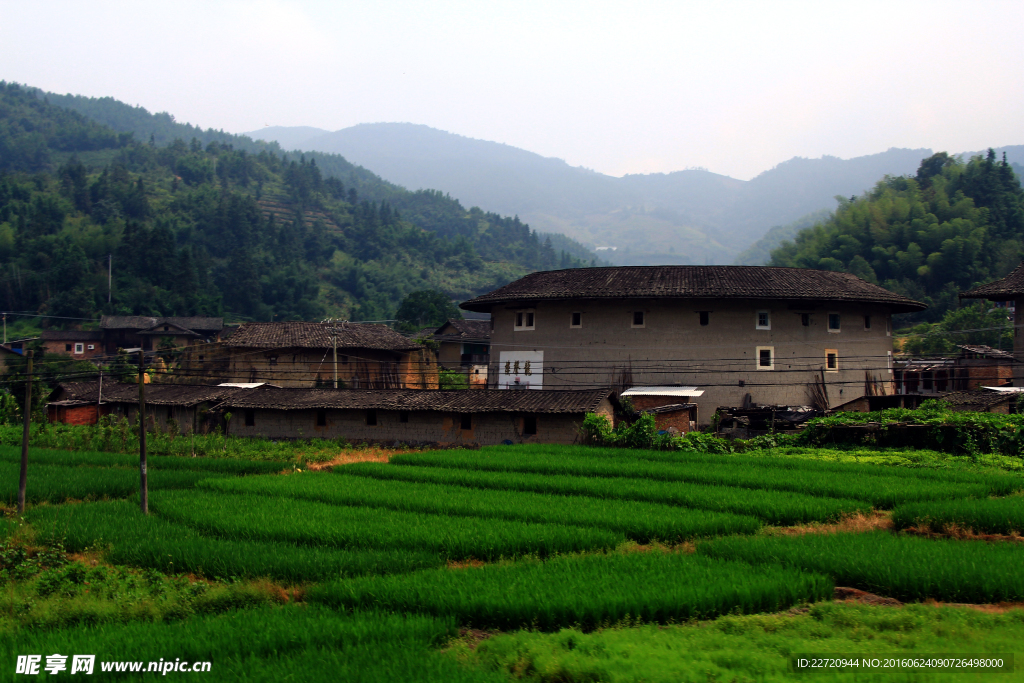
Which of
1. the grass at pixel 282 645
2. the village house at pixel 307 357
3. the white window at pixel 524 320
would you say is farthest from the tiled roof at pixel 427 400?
the grass at pixel 282 645

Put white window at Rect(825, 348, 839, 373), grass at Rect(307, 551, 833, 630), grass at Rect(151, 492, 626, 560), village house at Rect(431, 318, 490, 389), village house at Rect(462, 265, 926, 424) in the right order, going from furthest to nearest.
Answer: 1. village house at Rect(431, 318, 490, 389)
2. white window at Rect(825, 348, 839, 373)
3. village house at Rect(462, 265, 926, 424)
4. grass at Rect(151, 492, 626, 560)
5. grass at Rect(307, 551, 833, 630)

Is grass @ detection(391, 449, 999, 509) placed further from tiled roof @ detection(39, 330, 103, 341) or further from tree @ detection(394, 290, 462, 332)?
tiled roof @ detection(39, 330, 103, 341)

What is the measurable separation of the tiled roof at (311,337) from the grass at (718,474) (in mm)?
25712

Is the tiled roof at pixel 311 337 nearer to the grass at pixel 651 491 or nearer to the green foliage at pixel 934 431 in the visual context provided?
the grass at pixel 651 491

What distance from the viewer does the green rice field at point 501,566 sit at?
9312mm

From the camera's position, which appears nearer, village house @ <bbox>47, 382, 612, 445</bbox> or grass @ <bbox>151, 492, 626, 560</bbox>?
grass @ <bbox>151, 492, 626, 560</bbox>

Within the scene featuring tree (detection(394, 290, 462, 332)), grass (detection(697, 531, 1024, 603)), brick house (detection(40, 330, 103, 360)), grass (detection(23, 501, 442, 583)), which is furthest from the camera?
tree (detection(394, 290, 462, 332))

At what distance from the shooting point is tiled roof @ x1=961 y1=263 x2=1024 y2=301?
36719 millimetres

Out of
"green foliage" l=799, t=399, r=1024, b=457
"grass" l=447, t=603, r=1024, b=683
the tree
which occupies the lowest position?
"grass" l=447, t=603, r=1024, b=683

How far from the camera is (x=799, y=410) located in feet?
112

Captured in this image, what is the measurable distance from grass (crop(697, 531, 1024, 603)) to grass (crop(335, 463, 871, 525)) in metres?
2.66

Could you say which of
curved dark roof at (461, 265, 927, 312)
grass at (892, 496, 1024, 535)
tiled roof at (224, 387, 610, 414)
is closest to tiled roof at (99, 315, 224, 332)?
tiled roof at (224, 387, 610, 414)

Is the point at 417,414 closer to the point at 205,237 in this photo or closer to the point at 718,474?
the point at 718,474

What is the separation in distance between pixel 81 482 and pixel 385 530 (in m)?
12.7
